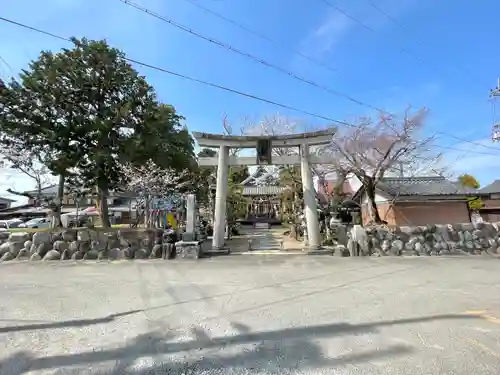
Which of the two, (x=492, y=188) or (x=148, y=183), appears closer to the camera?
(x=148, y=183)

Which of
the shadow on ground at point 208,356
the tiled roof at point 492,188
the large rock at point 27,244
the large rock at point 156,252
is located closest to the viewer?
the shadow on ground at point 208,356

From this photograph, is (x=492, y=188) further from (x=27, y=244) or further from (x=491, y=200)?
(x=27, y=244)

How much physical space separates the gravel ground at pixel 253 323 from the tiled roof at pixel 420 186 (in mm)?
9477

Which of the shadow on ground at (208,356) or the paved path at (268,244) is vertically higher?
the paved path at (268,244)

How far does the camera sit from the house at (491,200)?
2494cm

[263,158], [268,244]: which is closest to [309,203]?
[263,158]

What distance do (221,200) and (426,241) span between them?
7.91 m

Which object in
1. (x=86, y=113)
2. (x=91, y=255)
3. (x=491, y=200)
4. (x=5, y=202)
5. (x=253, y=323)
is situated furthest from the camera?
(x=5, y=202)

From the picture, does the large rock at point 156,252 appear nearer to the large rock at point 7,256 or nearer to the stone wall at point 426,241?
the large rock at point 7,256

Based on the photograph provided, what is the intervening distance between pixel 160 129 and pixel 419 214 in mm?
14999

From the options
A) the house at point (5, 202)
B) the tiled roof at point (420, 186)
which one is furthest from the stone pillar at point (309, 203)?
the house at point (5, 202)

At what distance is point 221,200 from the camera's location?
12312 mm

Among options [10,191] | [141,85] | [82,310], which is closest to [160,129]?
[141,85]

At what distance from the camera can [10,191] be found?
1600cm
